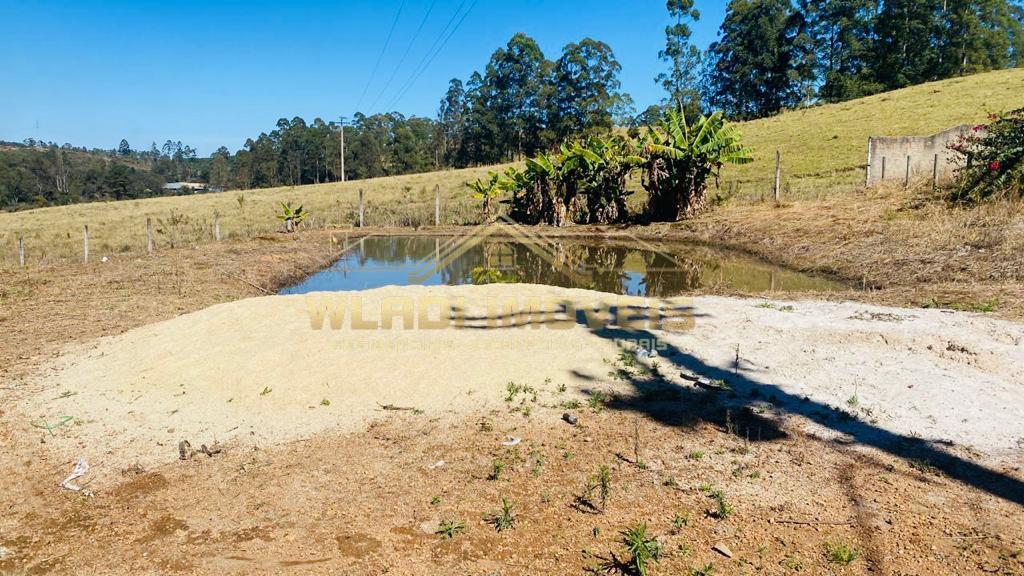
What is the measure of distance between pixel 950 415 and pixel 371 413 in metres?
5.00

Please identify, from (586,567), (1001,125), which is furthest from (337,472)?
(1001,125)

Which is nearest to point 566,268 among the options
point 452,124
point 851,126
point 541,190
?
point 541,190

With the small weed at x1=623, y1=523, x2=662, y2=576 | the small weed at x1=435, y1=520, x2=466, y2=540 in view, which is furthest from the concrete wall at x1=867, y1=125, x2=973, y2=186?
the small weed at x1=435, y1=520, x2=466, y2=540

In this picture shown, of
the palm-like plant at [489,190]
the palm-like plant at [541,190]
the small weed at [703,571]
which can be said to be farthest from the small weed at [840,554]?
the palm-like plant at [489,190]

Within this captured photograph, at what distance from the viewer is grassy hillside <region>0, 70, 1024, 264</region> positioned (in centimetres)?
2398

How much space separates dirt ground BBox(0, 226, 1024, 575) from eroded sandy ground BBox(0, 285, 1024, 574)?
20mm

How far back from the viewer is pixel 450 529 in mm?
3715

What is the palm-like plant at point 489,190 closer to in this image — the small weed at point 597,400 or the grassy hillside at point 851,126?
the grassy hillside at point 851,126

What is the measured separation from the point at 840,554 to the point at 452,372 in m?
3.98

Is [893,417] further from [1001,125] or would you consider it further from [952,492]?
[1001,125]

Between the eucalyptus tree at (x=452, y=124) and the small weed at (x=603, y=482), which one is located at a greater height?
the eucalyptus tree at (x=452, y=124)

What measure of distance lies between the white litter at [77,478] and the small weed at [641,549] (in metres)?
3.83

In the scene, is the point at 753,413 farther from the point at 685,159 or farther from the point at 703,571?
the point at 685,159

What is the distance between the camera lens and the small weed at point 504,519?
146 inches
